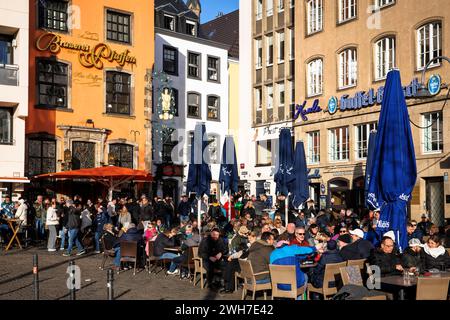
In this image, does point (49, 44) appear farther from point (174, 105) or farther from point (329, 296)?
point (329, 296)

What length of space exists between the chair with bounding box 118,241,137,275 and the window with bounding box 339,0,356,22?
812 inches

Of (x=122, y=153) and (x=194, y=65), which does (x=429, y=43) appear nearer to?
(x=122, y=153)

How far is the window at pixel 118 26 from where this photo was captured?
3381cm

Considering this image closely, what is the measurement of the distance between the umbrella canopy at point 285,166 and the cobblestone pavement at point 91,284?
7338 millimetres

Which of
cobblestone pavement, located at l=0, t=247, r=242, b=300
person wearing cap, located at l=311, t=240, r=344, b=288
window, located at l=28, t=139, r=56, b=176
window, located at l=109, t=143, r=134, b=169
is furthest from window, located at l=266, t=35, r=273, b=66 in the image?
person wearing cap, located at l=311, t=240, r=344, b=288

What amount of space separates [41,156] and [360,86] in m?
16.2

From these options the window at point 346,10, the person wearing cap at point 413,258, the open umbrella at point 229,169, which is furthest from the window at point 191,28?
the person wearing cap at point 413,258

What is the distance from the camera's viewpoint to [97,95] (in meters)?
33.2

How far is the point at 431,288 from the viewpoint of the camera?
9188 millimetres

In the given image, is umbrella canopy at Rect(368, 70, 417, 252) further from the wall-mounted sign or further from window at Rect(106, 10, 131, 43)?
window at Rect(106, 10, 131, 43)

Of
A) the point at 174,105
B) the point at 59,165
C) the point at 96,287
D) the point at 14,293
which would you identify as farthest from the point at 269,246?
the point at 174,105

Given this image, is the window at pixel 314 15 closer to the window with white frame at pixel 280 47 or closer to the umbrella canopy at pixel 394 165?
the window with white frame at pixel 280 47
